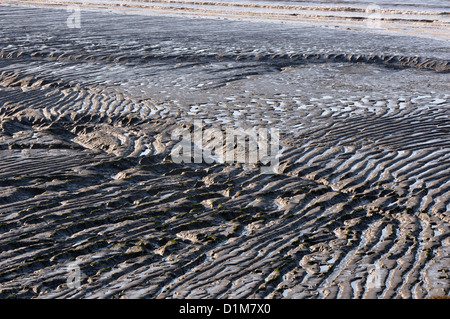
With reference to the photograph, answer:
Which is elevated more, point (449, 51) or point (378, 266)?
point (449, 51)

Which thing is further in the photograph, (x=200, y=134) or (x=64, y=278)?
(x=200, y=134)

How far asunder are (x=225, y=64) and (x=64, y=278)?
1100 centimetres

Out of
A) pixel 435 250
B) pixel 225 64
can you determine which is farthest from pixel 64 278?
pixel 225 64

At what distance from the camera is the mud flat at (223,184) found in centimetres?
520

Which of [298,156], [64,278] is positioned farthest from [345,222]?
[64,278]

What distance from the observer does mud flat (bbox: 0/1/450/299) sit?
520 cm

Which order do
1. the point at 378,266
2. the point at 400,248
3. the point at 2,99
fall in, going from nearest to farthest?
the point at 378,266 → the point at 400,248 → the point at 2,99

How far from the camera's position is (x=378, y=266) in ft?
17.6

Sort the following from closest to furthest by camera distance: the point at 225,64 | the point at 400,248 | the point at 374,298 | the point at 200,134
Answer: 1. the point at 374,298
2. the point at 400,248
3. the point at 200,134
4. the point at 225,64

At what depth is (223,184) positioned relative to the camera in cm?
745
